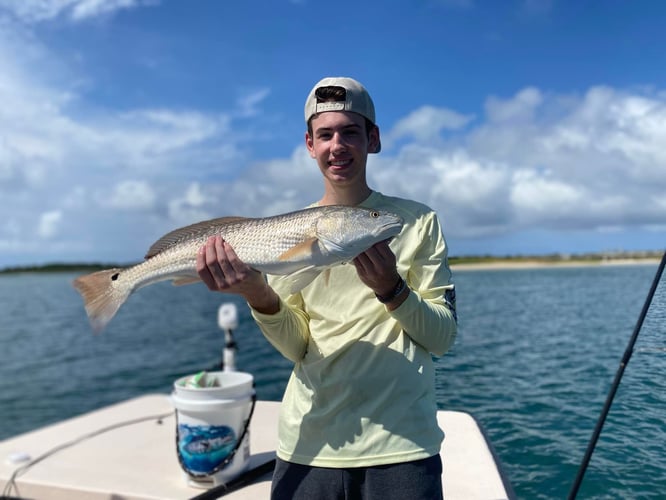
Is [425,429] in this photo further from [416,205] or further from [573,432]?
[573,432]

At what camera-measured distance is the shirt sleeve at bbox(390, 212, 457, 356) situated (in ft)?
6.95

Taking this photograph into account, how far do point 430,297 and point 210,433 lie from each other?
259cm

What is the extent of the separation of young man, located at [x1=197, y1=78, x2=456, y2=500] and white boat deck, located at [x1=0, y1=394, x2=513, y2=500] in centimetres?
168

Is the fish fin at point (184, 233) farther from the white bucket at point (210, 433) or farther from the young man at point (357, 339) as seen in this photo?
the white bucket at point (210, 433)

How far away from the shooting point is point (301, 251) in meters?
2.50

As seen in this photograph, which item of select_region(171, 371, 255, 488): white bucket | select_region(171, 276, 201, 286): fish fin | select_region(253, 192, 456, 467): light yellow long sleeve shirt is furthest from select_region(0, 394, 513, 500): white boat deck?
select_region(171, 276, 201, 286): fish fin

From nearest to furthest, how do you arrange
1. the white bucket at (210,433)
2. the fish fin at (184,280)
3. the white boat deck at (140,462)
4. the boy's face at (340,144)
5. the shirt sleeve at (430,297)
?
the shirt sleeve at (430,297) < the boy's face at (340,144) < the fish fin at (184,280) < the white boat deck at (140,462) < the white bucket at (210,433)

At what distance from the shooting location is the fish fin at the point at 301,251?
2.47 m

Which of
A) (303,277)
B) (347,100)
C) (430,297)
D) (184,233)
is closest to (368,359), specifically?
(430,297)

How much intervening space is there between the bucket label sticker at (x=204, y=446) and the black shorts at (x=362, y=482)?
1.88 metres

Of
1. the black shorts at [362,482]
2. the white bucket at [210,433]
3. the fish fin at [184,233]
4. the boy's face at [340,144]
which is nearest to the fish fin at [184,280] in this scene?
the fish fin at [184,233]

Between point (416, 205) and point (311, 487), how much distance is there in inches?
54.5

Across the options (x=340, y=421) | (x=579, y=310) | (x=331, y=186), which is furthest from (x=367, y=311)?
(x=579, y=310)

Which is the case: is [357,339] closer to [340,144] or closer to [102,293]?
[340,144]
